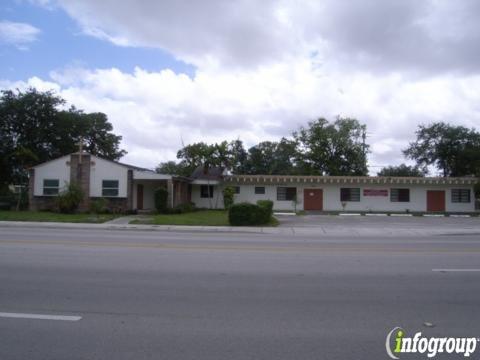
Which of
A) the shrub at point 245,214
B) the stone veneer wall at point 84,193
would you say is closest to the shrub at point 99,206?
the stone veneer wall at point 84,193

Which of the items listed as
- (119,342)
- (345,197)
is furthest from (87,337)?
(345,197)

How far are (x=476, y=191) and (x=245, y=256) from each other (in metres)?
32.7

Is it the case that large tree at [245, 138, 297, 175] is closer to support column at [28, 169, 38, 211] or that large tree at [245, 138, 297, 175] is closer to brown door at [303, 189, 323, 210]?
brown door at [303, 189, 323, 210]

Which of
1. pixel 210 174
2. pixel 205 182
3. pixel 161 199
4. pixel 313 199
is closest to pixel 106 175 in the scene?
pixel 161 199

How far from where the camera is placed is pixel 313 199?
37312mm

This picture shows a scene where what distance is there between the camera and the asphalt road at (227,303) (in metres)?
4.60

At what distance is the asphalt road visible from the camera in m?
4.60

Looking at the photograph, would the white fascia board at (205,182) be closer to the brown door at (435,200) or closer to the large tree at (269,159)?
the brown door at (435,200)

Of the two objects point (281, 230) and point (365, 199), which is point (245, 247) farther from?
point (365, 199)

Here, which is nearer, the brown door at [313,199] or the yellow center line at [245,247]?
the yellow center line at [245,247]

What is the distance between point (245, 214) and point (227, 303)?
15.8 meters

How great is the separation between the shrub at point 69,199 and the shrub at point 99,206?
915 millimetres

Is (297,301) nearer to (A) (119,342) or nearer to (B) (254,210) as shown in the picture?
(A) (119,342)

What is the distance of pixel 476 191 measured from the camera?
36.5 meters
